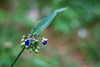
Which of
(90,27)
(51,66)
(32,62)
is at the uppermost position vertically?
(90,27)

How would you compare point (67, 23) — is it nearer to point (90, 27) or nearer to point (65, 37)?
point (65, 37)

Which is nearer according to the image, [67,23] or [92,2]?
[92,2]

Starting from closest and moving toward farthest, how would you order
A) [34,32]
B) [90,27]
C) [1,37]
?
1. [34,32]
2. [1,37]
3. [90,27]

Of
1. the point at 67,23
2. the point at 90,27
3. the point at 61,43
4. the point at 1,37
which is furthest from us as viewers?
the point at 90,27

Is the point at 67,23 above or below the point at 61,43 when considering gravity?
below

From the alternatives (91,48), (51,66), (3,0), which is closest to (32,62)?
(51,66)

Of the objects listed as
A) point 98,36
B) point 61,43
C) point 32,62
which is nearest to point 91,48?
point 98,36

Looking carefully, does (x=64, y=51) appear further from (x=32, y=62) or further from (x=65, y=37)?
(x=32, y=62)
